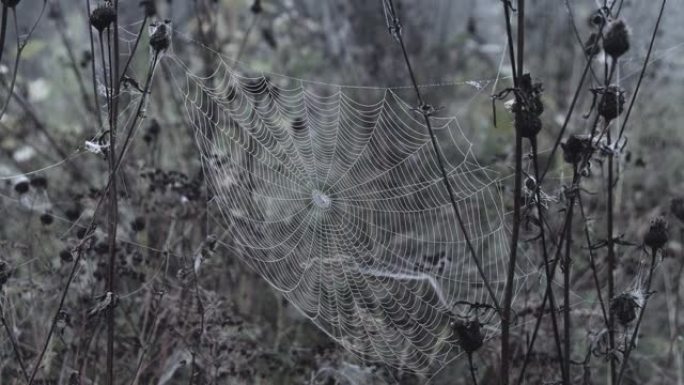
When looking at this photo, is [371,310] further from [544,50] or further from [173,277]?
[544,50]

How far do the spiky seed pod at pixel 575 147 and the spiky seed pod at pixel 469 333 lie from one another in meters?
0.42

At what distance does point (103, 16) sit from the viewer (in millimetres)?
1784

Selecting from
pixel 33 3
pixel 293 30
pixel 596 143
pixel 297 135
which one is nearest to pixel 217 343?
pixel 596 143

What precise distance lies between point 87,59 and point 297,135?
1.02m

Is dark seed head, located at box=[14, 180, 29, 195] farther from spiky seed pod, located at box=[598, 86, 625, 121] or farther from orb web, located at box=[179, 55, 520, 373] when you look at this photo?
spiky seed pod, located at box=[598, 86, 625, 121]

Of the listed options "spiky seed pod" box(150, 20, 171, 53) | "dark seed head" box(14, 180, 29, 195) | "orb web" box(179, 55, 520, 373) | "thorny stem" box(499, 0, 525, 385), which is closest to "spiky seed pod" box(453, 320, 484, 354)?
"thorny stem" box(499, 0, 525, 385)

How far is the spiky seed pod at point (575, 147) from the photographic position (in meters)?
1.82

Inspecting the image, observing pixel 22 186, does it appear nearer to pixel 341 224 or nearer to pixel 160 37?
pixel 160 37

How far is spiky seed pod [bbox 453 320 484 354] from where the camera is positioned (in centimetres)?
167

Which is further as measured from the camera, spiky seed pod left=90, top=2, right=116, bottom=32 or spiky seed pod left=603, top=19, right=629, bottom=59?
spiky seed pod left=90, top=2, right=116, bottom=32

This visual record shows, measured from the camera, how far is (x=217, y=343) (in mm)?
2459

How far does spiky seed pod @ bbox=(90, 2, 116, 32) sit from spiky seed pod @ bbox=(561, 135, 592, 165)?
0.98 metres

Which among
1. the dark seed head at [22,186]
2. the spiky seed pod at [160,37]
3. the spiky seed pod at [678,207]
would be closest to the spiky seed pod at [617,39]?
the spiky seed pod at [678,207]

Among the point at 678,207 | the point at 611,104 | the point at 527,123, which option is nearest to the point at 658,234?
the point at 611,104
